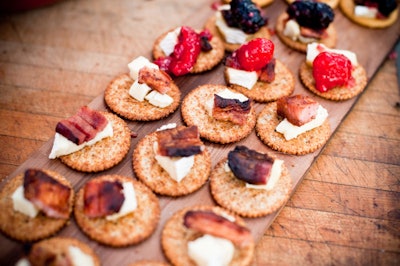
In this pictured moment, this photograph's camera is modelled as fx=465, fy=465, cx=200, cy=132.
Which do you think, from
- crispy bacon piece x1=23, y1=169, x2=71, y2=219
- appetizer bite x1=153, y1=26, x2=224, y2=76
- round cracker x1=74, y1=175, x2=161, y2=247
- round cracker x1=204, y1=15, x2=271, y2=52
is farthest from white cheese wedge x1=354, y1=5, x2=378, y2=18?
crispy bacon piece x1=23, y1=169, x2=71, y2=219

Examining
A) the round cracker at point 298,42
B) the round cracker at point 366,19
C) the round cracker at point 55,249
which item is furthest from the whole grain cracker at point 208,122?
the round cracker at point 366,19

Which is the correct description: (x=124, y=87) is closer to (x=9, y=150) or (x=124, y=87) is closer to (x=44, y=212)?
(x=9, y=150)

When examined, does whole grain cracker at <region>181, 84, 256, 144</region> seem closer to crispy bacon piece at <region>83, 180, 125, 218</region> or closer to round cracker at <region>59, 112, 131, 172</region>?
round cracker at <region>59, 112, 131, 172</region>

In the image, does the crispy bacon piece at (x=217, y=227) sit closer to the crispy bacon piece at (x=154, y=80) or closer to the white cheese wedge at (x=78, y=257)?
the white cheese wedge at (x=78, y=257)

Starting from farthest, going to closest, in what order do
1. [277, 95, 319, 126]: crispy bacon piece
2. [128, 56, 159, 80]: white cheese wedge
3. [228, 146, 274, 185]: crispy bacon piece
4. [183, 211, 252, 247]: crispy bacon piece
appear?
[128, 56, 159, 80]: white cheese wedge
[277, 95, 319, 126]: crispy bacon piece
[228, 146, 274, 185]: crispy bacon piece
[183, 211, 252, 247]: crispy bacon piece

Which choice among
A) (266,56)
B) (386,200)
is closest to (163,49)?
(266,56)

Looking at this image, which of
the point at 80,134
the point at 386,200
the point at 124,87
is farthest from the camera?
the point at 124,87
